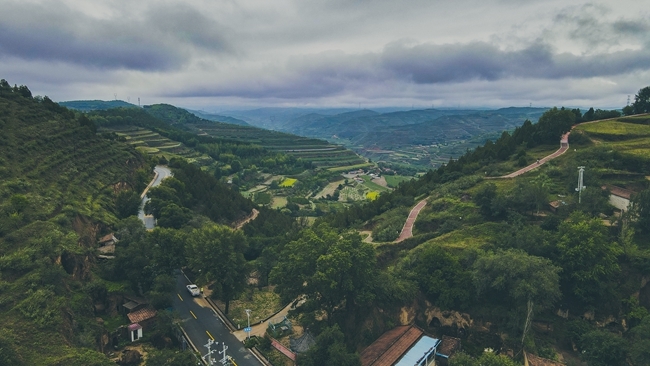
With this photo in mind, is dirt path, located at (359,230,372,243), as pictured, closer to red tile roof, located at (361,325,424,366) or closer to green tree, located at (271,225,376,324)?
green tree, located at (271,225,376,324)

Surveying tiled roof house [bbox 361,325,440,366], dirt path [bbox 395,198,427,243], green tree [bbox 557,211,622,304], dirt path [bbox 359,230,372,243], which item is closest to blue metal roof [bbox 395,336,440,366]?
tiled roof house [bbox 361,325,440,366]

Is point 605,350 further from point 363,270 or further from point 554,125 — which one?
point 554,125

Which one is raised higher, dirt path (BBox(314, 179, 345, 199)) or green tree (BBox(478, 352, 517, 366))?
green tree (BBox(478, 352, 517, 366))

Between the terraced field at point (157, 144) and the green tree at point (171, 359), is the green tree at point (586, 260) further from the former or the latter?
the terraced field at point (157, 144)

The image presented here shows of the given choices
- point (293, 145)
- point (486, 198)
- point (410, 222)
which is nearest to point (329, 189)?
point (293, 145)

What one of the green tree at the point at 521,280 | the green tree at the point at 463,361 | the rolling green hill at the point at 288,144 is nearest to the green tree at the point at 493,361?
the green tree at the point at 463,361

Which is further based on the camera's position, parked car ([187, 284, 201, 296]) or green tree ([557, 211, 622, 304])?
parked car ([187, 284, 201, 296])

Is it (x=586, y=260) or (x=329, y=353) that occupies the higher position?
(x=586, y=260)

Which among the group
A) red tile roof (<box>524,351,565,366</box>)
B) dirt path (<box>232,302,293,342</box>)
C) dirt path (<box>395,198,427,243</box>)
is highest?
dirt path (<box>395,198,427,243</box>)
